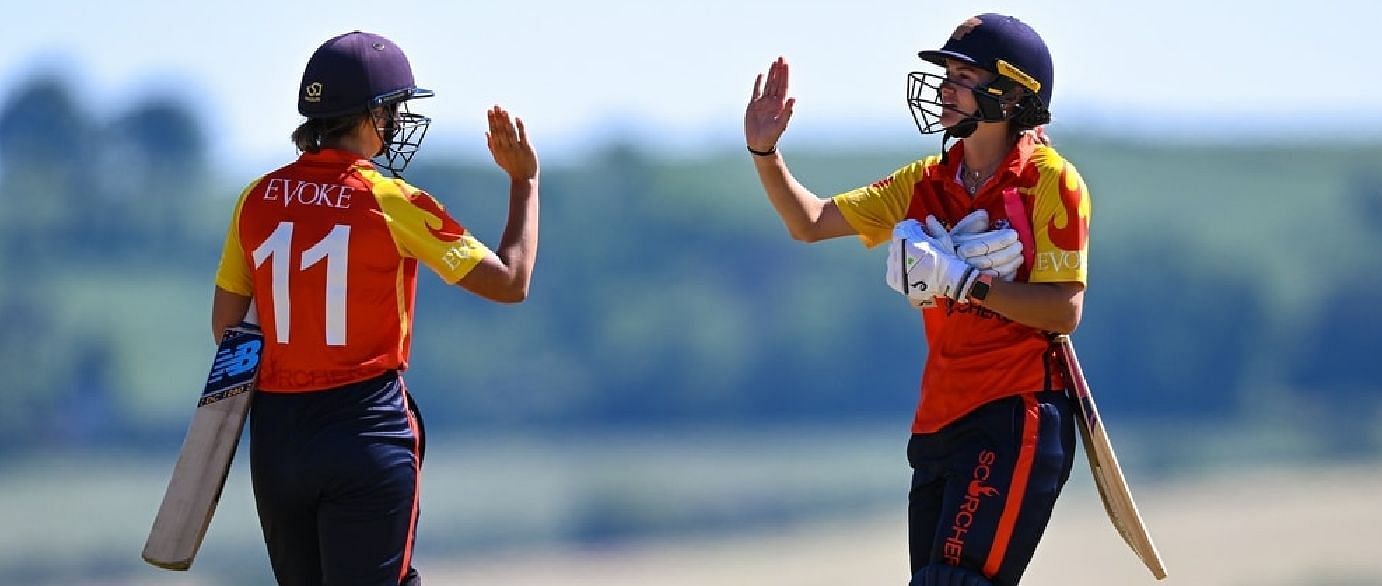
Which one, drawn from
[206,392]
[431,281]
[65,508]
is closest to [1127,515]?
[206,392]

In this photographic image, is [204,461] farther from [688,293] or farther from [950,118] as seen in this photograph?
[688,293]

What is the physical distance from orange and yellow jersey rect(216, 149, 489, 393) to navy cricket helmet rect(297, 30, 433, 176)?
0.18 m

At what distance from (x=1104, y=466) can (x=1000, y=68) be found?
3.40 ft

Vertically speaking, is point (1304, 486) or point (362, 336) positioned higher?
point (362, 336)

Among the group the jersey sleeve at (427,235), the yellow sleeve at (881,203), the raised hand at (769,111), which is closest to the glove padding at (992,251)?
the yellow sleeve at (881,203)

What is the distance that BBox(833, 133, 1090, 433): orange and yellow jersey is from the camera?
15.2 feet

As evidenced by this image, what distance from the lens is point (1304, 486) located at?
113ft

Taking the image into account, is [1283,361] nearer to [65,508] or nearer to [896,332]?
[896,332]

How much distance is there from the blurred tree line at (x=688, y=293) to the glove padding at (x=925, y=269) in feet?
123

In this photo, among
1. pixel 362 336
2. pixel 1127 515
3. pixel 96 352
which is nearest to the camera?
pixel 362 336

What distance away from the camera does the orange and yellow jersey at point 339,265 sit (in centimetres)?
450

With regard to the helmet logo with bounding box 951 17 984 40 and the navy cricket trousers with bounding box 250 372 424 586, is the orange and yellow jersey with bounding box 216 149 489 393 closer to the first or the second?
the navy cricket trousers with bounding box 250 372 424 586

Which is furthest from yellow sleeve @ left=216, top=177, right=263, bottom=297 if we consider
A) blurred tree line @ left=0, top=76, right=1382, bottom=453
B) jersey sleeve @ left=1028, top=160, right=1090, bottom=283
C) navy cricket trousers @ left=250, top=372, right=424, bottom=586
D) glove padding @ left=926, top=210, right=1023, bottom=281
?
blurred tree line @ left=0, top=76, right=1382, bottom=453

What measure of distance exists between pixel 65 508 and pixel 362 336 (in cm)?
3380
